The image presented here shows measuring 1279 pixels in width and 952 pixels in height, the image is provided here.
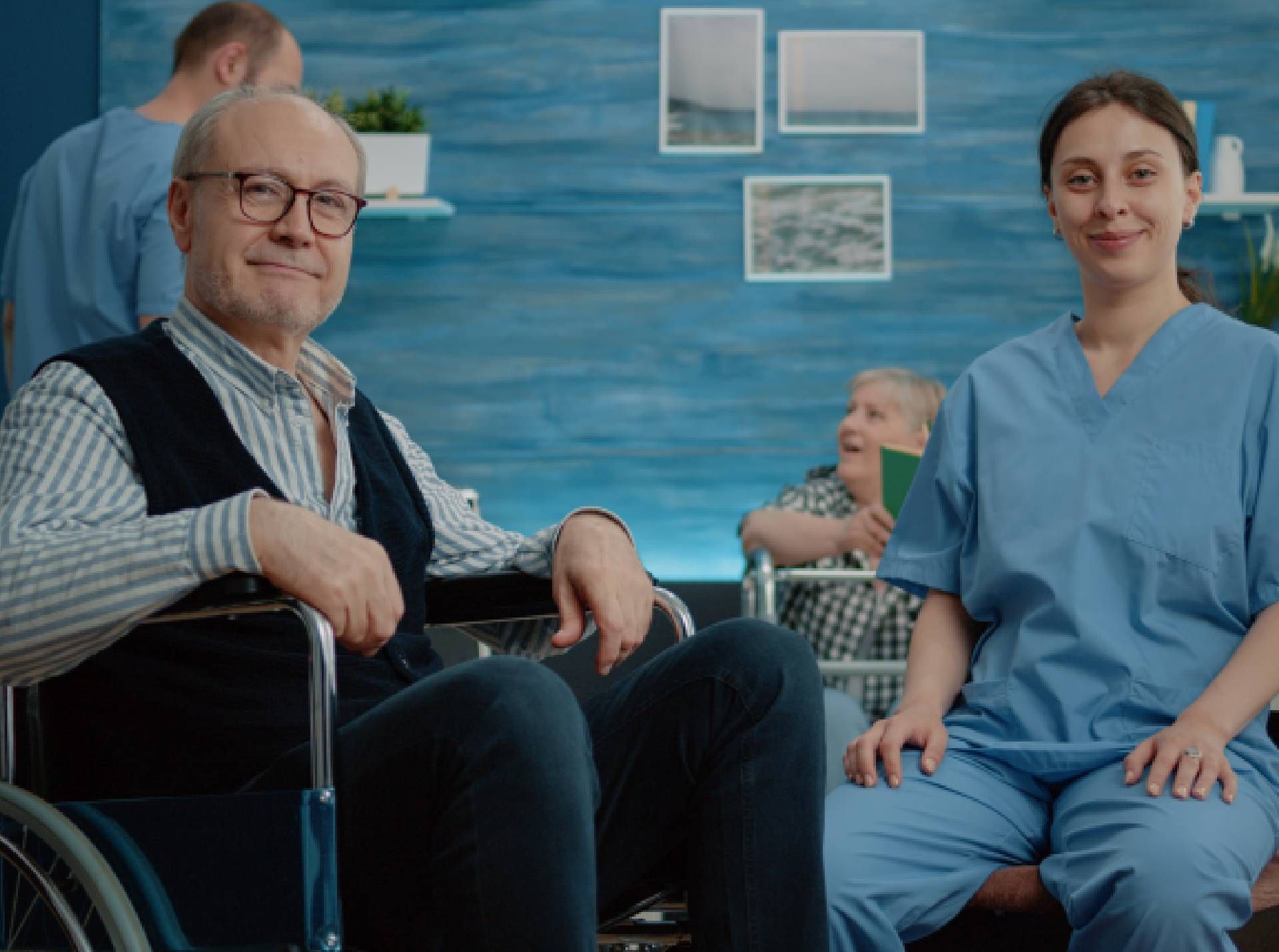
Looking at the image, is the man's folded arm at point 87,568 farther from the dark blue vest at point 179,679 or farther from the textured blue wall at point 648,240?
the textured blue wall at point 648,240

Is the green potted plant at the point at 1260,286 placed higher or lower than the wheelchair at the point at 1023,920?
higher

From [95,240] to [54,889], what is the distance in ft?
4.84

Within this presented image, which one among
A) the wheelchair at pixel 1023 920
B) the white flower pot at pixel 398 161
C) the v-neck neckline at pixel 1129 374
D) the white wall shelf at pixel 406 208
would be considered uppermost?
the white flower pot at pixel 398 161

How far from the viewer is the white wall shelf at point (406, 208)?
3.80 m

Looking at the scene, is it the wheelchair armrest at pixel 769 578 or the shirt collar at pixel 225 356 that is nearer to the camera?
the shirt collar at pixel 225 356

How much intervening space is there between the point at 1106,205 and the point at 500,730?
89cm

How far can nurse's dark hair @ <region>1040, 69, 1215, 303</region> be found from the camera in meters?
1.68

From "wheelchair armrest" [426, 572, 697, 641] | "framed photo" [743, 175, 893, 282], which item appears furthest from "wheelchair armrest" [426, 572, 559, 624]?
"framed photo" [743, 175, 893, 282]

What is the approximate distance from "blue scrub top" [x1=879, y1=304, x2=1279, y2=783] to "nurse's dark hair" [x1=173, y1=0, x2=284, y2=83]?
149cm

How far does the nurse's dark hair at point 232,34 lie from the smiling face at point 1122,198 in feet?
4.75

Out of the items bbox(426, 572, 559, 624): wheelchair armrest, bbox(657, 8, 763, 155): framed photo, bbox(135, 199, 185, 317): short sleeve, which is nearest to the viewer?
bbox(426, 572, 559, 624): wheelchair armrest

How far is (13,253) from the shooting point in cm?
272

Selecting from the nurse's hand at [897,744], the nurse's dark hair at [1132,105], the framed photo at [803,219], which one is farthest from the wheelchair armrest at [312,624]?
the framed photo at [803,219]

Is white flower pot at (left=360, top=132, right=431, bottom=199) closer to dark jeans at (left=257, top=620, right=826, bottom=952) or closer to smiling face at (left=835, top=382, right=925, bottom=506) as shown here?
smiling face at (left=835, top=382, right=925, bottom=506)
